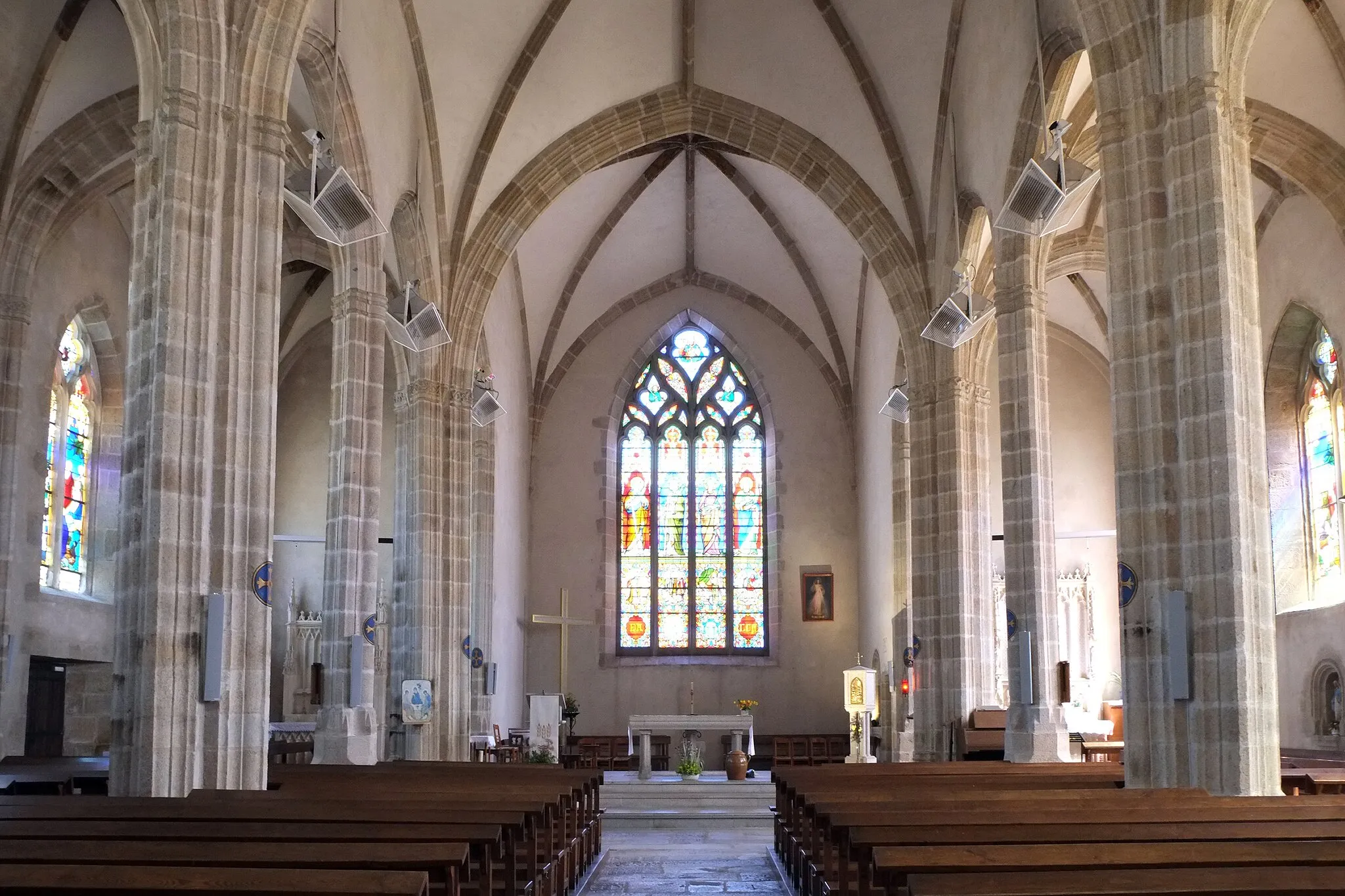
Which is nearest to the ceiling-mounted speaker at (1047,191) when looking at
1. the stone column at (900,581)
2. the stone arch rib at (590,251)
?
the stone column at (900,581)

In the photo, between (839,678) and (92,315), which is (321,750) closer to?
(92,315)

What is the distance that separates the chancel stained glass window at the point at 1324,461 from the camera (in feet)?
56.7

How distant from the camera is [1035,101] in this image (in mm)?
13352

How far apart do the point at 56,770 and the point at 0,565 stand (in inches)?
147

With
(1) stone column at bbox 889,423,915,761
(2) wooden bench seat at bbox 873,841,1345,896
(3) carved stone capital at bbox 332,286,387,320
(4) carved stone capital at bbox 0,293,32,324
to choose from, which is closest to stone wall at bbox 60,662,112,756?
(4) carved stone capital at bbox 0,293,32,324

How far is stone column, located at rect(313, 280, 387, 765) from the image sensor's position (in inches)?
536

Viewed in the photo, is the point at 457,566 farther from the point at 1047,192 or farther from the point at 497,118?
the point at 1047,192

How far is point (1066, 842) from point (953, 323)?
8974 mm

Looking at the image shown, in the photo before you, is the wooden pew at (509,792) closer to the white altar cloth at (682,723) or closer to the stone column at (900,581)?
the white altar cloth at (682,723)

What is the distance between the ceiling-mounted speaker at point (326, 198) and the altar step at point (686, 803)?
7.64 meters

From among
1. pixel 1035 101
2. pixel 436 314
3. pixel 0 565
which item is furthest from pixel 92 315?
pixel 1035 101

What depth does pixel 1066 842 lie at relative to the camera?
575 cm

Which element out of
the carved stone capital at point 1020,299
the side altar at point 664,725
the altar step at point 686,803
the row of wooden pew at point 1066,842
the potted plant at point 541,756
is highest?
the carved stone capital at point 1020,299

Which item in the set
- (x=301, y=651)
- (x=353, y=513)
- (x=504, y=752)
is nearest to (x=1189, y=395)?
(x=353, y=513)
